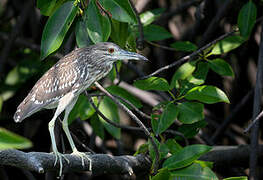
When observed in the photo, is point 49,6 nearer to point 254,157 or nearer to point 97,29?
point 97,29

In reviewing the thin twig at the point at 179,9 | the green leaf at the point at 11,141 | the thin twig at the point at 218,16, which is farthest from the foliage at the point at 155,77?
the green leaf at the point at 11,141

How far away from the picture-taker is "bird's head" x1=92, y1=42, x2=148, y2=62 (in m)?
2.34

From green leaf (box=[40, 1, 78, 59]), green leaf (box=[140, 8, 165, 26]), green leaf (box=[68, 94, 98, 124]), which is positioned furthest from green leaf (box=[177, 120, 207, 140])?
green leaf (box=[40, 1, 78, 59])

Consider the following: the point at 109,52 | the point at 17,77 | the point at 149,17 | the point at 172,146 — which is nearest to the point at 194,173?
the point at 172,146

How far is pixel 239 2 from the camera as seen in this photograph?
3578 millimetres

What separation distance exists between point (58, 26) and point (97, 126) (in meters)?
1.06

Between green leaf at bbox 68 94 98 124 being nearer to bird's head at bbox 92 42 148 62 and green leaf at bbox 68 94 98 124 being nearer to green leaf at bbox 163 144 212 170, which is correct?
bird's head at bbox 92 42 148 62

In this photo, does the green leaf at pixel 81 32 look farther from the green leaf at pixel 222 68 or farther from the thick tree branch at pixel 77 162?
the green leaf at pixel 222 68

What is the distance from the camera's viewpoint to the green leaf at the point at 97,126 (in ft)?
9.66

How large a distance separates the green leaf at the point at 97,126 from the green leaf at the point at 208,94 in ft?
2.73

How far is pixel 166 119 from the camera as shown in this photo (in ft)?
7.62

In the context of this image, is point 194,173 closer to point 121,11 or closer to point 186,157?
point 186,157

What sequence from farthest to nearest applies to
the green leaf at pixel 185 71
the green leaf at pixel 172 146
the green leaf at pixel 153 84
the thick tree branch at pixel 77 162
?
the green leaf at pixel 185 71
the green leaf at pixel 172 146
the green leaf at pixel 153 84
the thick tree branch at pixel 77 162

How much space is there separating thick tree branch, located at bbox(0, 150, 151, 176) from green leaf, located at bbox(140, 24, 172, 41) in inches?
36.6
